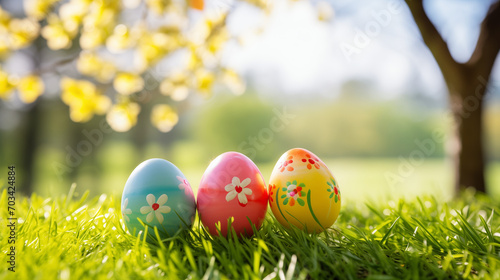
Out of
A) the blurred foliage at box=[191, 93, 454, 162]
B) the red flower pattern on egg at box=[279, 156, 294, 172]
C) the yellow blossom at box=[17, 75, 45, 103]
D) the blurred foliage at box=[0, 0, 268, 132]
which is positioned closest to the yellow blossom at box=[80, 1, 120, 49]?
the blurred foliage at box=[0, 0, 268, 132]

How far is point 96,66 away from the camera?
288cm

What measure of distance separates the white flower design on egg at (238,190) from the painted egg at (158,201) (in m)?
0.17

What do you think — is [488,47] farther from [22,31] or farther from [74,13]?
[22,31]

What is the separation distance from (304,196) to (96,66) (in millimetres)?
2151

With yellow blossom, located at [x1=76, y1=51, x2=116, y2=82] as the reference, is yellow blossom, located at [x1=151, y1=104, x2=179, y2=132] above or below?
below

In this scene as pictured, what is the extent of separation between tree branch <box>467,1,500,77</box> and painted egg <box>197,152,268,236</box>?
2.36 meters

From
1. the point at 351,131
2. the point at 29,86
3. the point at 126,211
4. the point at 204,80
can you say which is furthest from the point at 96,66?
the point at 351,131

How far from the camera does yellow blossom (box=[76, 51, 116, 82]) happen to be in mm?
2859

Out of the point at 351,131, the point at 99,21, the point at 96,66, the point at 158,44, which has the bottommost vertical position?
the point at 351,131

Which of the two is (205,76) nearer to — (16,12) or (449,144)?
(449,144)

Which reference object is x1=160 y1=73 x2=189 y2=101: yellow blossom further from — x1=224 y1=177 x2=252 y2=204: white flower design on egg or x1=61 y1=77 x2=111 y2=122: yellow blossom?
x1=224 y1=177 x2=252 y2=204: white flower design on egg

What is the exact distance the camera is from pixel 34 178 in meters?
6.29

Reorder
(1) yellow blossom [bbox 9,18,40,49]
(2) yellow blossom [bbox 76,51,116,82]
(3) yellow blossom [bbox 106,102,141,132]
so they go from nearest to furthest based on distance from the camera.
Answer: (1) yellow blossom [bbox 9,18,40,49] → (3) yellow blossom [bbox 106,102,141,132] → (2) yellow blossom [bbox 76,51,116,82]

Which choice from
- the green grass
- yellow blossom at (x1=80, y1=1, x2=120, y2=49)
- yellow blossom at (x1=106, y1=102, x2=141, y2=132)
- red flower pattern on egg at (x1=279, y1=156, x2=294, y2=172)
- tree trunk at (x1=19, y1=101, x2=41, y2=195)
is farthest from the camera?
tree trunk at (x1=19, y1=101, x2=41, y2=195)
